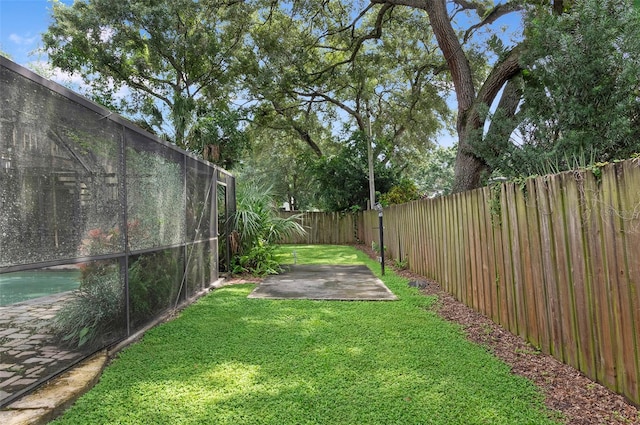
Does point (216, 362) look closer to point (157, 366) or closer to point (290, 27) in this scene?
point (157, 366)

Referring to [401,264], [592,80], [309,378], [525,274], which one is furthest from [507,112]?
[309,378]

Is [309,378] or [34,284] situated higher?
[34,284]

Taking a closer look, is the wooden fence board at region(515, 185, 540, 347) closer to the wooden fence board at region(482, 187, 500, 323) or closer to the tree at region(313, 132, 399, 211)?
the wooden fence board at region(482, 187, 500, 323)

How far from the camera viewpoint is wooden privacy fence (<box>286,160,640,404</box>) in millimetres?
1867

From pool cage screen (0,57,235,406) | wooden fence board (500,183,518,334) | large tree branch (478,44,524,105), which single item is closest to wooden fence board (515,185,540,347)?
wooden fence board (500,183,518,334)

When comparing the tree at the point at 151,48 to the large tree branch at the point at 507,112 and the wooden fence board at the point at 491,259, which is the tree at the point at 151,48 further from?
the wooden fence board at the point at 491,259

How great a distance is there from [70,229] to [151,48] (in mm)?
10875

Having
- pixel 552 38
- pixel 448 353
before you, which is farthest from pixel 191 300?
pixel 552 38

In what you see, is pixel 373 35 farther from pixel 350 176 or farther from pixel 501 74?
pixel 350 176

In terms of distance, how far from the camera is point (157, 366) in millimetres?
2590

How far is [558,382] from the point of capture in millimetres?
2213

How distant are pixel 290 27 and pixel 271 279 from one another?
897 centimetres

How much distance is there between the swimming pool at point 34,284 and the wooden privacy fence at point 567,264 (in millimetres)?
3174

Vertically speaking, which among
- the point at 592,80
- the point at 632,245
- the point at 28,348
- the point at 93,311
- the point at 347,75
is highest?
the point at 347,75
